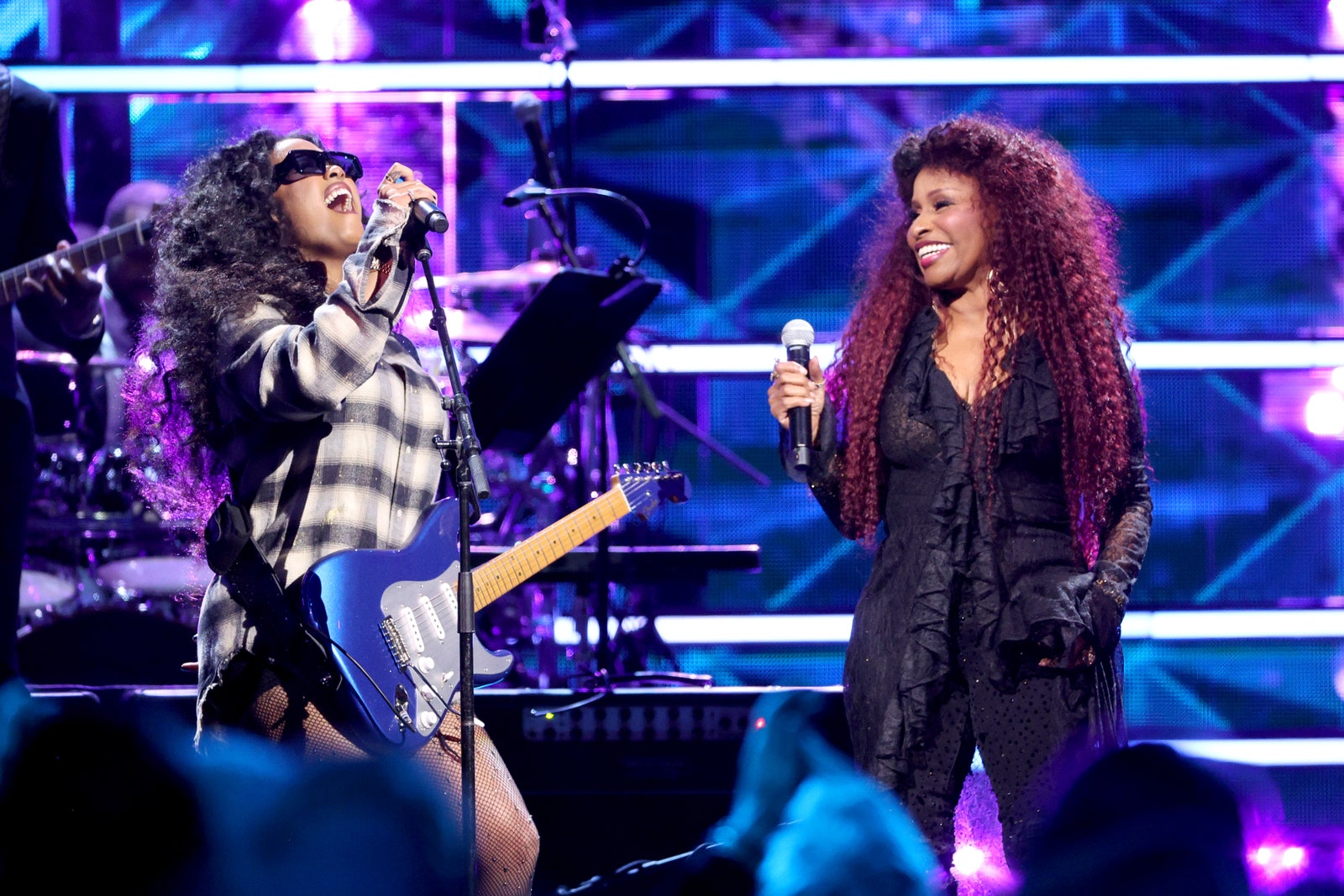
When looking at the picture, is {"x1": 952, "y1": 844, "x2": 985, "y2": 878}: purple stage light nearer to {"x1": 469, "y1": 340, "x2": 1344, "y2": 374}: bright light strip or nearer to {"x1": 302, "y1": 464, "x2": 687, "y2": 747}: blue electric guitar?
{"x1": 302, "y1": 464, "x2": 687, "y2": 747}: blue electric guitar

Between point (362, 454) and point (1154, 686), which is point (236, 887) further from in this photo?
point (1154, 686)

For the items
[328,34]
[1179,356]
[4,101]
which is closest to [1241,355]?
[1179,356]

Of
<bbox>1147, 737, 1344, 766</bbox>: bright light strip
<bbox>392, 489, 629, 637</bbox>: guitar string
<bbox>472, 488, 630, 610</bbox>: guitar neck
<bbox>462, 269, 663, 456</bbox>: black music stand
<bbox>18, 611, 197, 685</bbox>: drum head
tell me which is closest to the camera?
<bbox>392, 489, 629, 637</bbox>: guitar string

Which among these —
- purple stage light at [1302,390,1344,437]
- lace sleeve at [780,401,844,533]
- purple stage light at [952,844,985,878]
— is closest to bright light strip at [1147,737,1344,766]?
purple stage light at [1302,390,1344,437]

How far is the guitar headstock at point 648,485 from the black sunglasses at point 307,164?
115 centimetres

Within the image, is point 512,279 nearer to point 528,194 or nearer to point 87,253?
point 528,194

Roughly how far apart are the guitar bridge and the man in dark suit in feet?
4.26

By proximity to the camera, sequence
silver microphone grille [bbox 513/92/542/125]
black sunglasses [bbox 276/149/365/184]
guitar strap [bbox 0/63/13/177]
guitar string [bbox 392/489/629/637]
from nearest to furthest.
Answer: guitar string [bbox 392/489/629/637], black sunglasses [bbox 276/149/365/184], guitar strap [bbox 0/63/13/177], silver microphone grille [bbox 513/92/542/125]

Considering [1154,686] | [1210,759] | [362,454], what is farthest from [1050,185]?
[1154,686]

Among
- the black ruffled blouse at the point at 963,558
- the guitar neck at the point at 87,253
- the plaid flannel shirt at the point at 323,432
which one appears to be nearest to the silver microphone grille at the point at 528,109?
the guitar neck at the point at 87,253

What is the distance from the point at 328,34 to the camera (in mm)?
6238

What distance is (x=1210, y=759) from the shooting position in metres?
0.94

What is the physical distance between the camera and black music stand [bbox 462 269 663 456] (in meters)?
3.87

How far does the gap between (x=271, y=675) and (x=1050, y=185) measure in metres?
1.97
